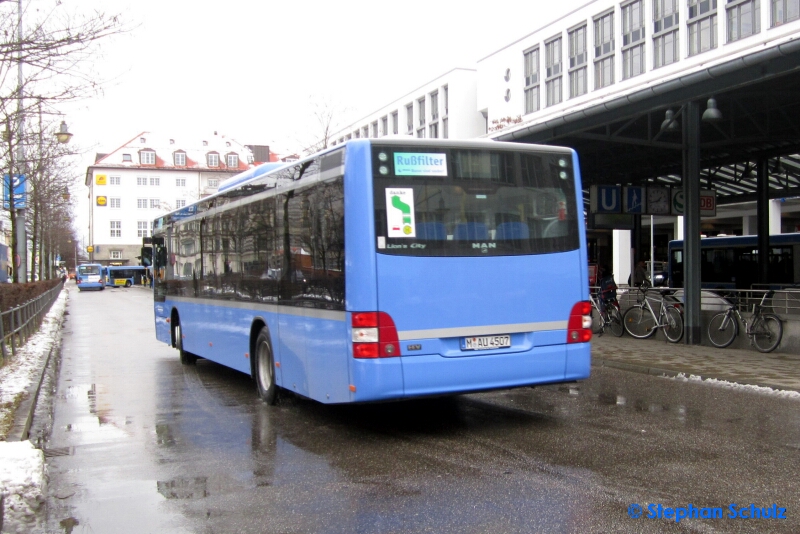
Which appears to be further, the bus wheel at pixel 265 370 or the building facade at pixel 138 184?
the building facade at pixel 138 184

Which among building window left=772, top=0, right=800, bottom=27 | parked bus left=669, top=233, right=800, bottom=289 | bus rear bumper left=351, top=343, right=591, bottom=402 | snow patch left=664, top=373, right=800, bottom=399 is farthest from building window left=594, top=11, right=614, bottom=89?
bus rear bumper left=351, top=343, right=591, bottom=402

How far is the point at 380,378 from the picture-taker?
7172 mm

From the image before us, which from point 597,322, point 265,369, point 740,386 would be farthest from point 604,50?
point 265,369

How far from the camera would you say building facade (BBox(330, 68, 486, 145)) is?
6362cm

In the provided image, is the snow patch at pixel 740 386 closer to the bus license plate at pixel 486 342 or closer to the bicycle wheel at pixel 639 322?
the bus license plate at pixel 486 342

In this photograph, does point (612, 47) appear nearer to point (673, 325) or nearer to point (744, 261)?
point (744, 261)

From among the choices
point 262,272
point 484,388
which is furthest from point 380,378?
point 262,272

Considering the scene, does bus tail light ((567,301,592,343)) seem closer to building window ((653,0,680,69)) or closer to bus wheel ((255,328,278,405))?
bus wheel ((255,328,278,405))

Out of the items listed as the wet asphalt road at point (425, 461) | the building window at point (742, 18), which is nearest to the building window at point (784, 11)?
the building window at point (742, 18)

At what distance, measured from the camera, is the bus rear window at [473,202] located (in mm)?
7340

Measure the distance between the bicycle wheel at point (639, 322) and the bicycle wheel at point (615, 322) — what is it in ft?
0.62

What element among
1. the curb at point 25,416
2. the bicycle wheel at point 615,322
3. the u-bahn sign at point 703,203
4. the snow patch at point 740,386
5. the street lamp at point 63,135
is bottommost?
the snow patch at point 740,386

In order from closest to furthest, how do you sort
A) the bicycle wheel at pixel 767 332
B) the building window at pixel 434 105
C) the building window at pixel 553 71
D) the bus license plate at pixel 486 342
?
the bus license plate at pixel 486 342
the bicycle wheel at pixel 767 332
the building window at pixel 553 71
the building window at pixel 434 105

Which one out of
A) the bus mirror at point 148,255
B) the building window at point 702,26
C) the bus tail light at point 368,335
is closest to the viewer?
the bus tail light at point 368,335
